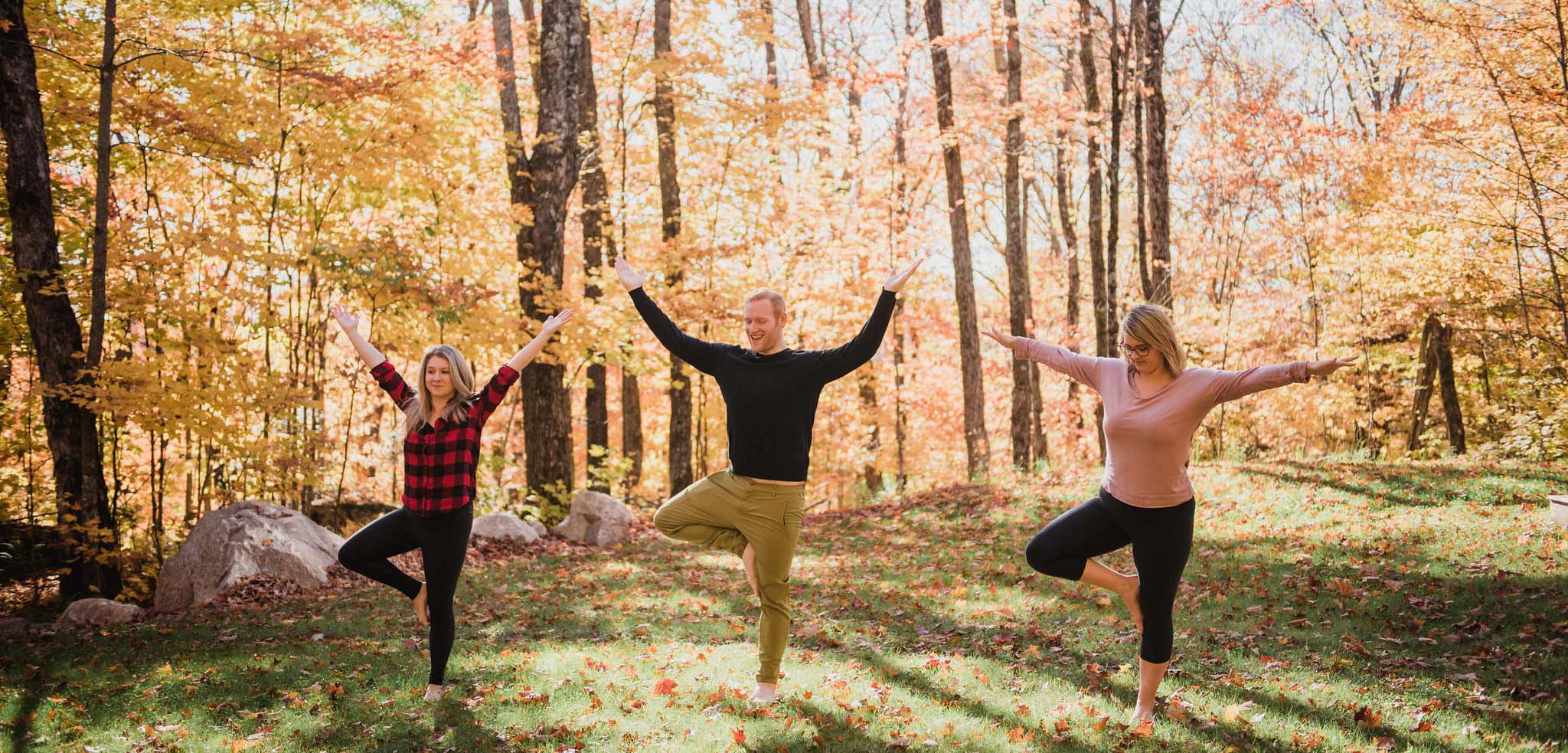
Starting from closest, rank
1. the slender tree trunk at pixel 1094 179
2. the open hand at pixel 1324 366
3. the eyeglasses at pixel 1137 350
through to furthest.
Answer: the open hand at pixel 1324 366 < the eyeglasses at pixel 1137 350 < the slender tree trunk at pixel 1094 179

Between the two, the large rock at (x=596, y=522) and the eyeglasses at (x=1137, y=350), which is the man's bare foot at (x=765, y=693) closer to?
the eyeglasses at (x=1137, y=350)

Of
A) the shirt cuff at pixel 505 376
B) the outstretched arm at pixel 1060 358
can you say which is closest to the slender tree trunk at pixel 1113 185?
the outstretched arm at pixel 1060 358

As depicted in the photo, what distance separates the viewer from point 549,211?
14.0 m

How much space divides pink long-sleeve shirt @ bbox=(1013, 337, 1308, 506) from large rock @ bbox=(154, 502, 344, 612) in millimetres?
8518

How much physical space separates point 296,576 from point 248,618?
1.41 m

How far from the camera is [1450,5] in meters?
12.4

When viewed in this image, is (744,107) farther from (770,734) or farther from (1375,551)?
(770,734)

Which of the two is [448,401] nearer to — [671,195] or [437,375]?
[437,375]

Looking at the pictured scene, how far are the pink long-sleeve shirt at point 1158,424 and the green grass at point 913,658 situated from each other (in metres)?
1.24

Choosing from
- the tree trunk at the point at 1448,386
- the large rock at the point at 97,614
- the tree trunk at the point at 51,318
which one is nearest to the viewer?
the large rock at the point at 97,614

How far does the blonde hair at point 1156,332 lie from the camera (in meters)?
4.81

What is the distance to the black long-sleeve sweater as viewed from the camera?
17.2 ft

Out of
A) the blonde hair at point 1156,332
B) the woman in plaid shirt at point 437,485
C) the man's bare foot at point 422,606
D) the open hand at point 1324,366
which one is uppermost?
the blonde hair at point 1156,332

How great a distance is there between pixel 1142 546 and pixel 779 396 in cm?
200
